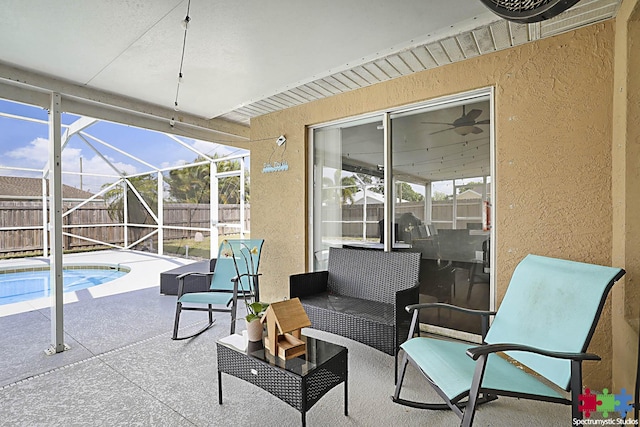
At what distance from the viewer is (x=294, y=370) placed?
1742 mm

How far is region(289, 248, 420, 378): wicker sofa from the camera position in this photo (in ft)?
7.96

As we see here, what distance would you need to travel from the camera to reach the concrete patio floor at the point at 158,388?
1961 mm

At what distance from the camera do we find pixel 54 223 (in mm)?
2988

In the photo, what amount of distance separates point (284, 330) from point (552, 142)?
2.42m

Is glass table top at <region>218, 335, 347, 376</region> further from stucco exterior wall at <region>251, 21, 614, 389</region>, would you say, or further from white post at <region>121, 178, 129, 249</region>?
white post at <region>121, 178, 129, 249</region>

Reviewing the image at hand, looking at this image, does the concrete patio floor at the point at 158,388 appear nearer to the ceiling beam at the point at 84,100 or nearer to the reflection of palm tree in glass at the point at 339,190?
the reflection of palm tree in glass at the point at 339,190

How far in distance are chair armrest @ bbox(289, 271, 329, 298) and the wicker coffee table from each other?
3.04 ft

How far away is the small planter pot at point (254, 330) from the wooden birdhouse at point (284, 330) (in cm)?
9

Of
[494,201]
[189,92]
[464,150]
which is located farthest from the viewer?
[189,92]

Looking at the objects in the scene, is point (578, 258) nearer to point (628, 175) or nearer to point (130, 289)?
point (628, 175)

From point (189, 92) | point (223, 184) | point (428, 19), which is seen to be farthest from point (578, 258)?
point (223, 184)

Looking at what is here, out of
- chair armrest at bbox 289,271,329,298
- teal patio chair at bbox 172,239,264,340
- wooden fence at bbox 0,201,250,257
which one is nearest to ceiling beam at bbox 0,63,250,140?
teal patio chair at bbox 172,239,264,340

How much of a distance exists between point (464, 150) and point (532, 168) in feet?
1.97

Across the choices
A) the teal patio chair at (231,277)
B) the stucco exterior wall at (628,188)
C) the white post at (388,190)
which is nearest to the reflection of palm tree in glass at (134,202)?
the teal patio chair at (231,277)
